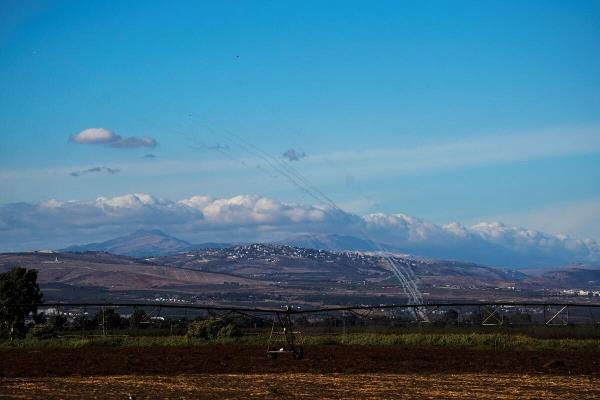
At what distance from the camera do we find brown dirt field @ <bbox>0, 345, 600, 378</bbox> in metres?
33.1

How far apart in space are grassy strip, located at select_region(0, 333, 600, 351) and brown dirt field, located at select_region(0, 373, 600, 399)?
16.2 m

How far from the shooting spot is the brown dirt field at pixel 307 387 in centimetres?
2534

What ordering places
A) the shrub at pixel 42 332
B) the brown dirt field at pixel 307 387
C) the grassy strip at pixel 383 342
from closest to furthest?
the brown dirt field at pixel 307 387
the grassy strip at pixel 383 342
the shrub at pixel 42 332

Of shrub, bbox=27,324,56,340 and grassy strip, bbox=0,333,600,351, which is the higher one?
shrub, bbox=27,324,56,340

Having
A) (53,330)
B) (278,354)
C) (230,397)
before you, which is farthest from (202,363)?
(53,330)

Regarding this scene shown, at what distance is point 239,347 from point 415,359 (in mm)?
10513

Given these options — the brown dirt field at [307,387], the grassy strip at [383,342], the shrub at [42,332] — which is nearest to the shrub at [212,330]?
the grassy strip at [383,342]

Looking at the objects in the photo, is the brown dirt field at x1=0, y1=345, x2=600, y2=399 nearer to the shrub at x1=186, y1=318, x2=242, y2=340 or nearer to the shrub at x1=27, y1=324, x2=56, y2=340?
the shrub at x1=186, y1=318, x2=242, y2=340

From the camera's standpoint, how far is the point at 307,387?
90.4 ft

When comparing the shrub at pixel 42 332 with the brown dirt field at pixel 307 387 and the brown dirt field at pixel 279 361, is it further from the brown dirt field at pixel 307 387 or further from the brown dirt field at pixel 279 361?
the brown dirt field at pixel 307 387

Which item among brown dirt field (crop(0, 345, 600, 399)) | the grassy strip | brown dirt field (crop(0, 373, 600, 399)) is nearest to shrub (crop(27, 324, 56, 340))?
the grassy strip

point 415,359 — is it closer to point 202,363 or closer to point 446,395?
point 202,363

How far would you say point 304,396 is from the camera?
995 inches

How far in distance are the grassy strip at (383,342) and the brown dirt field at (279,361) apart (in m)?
2.81
